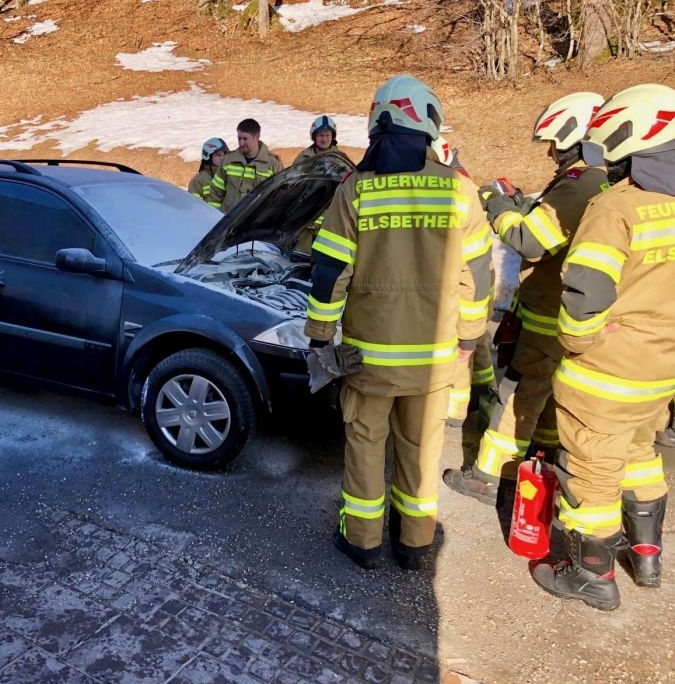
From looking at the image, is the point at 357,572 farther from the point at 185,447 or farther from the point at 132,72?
the point at 132,72

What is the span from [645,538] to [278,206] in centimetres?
274

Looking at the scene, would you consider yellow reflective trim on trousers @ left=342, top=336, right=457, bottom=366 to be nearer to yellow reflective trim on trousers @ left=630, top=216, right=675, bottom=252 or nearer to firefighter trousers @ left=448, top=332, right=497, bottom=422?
yellow reflective trim on trousers @ left=630, top=216, right=675, bottom=252

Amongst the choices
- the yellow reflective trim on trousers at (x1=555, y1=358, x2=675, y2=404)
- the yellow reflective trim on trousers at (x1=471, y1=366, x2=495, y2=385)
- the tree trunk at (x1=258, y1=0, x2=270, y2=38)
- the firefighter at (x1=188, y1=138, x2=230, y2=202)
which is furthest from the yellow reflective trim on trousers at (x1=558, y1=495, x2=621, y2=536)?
the tree trunk at (x1=258, y1=0, x2=270, y2=38)

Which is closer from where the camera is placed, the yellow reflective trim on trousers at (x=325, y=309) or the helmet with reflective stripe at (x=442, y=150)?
the yellow reflective trim on trousers at (x=325, y=309)

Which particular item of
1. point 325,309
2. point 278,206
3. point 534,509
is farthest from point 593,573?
point 278,206

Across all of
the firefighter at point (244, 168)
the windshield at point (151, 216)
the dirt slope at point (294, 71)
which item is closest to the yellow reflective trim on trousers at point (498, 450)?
the windshield at point (151, 216)

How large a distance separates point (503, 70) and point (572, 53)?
194 cm

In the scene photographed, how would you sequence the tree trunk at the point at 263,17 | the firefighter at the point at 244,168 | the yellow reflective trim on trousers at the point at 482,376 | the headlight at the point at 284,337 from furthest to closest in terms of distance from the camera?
the tree trunk at the point at 263,17
the firefighter at the point at 244,168
the yellow reflective trim on trousers at the point at 482,376
the headlight at the point at 284,337

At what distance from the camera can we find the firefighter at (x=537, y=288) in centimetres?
328

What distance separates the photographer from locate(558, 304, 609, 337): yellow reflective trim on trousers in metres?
2.72

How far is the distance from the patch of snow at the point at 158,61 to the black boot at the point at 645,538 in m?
20.7

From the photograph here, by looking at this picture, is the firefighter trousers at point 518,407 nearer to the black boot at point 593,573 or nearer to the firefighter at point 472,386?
the firefighter at point 472,386

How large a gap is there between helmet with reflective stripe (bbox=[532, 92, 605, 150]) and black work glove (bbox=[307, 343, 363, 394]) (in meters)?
1.46

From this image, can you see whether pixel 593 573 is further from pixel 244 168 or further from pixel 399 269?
pixel 244 168
